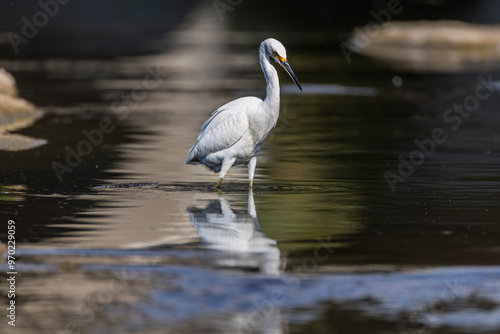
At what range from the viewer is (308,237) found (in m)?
9.73

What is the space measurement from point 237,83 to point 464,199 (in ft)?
52.5

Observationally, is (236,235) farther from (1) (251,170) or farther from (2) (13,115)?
(2) (13,115)

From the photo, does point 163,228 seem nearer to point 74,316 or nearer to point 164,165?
point 74,316

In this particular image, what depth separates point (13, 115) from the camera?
65.9ft

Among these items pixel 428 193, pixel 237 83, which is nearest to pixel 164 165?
pixel 428 193
